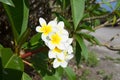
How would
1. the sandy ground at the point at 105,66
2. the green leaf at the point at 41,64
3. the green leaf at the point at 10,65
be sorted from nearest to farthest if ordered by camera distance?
the green leaf at the point at 10,65, the green leaf at the point at 41,64, the sandy ground at the point at 105,66

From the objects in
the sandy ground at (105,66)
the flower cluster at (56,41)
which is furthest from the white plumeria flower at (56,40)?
the sandy ground at (105,66)

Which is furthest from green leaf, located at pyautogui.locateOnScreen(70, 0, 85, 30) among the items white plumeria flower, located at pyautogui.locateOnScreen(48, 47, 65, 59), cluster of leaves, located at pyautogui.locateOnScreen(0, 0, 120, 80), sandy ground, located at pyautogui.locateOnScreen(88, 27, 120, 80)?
sandy ground, located at pyautogui.locateOnScreen(88, 27, 120, 80)

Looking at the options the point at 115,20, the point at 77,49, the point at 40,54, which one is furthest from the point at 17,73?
the point at 115,20

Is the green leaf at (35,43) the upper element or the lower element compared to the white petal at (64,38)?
lower

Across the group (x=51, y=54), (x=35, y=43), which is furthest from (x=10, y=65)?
(x=35, y=43)

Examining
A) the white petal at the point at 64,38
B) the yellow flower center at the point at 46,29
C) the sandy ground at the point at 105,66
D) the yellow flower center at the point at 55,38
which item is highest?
the yellow flower center at the point at 46,29

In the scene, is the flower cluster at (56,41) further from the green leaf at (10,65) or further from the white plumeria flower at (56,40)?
the green leaf at (10,65)

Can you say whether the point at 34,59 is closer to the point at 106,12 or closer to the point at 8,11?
the point at 8,11
